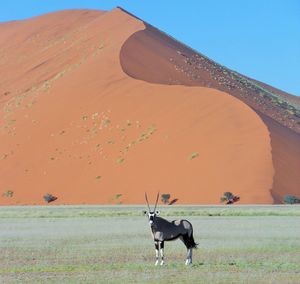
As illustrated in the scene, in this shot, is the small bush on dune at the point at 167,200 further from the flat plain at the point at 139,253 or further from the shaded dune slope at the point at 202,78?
the flat plain at the point at 139,253

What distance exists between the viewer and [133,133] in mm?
64500

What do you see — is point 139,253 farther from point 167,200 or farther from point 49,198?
point 49,198

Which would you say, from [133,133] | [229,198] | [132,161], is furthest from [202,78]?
[229,198]

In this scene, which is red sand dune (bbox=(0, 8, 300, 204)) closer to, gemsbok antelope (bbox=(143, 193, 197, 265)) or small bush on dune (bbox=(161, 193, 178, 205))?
small bush on dune (bbox=(161, 193, 178, 205))

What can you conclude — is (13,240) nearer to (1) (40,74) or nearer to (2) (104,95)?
(2) (104,95)

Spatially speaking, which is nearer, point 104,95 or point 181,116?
point 181,116

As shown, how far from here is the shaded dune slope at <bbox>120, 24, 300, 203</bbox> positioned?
56094 mm

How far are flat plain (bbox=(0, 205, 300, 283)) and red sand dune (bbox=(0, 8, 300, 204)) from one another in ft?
71.3

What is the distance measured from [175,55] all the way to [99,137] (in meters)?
25.0

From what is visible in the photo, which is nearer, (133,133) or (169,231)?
(169,231)

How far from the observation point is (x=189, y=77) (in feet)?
263

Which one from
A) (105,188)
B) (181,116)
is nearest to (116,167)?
(105,188)

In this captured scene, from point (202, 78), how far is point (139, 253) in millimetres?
64147

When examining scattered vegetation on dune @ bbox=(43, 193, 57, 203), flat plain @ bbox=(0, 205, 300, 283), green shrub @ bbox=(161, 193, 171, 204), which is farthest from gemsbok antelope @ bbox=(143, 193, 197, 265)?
scattered vegetation on dune @ bbox=(43, 193, 57, 203)
